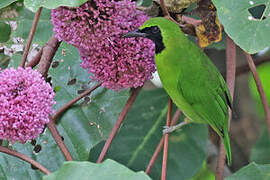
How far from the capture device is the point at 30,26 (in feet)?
7.75

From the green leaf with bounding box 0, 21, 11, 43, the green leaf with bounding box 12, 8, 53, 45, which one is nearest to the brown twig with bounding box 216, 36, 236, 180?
the green leaf with bounding box 12, 8, 53, 45

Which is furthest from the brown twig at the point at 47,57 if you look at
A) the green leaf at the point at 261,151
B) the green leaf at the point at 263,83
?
the green leaf at the point at 263,83

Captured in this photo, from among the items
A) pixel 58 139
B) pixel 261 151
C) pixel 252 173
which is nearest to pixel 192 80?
pixel 252 173

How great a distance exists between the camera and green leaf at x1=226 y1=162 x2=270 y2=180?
66.8 inches

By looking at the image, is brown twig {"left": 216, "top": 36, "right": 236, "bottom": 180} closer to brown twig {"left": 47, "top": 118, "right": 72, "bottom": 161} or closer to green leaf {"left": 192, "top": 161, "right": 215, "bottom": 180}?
brown twig {"left": 47, "top": 118, "right": 72, "bottom": 161}

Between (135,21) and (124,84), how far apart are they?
0.23 metres

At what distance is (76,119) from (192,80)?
525 millimetres

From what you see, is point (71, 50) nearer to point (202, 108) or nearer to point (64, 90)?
point (64, 90)

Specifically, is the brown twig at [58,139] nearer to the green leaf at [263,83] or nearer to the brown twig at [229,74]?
the brown twig at [229,74]

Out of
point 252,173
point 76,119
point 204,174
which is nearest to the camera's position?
point 252,173

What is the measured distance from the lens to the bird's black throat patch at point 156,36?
181 centimetres

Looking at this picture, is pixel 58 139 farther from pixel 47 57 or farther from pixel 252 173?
pixel 252 173

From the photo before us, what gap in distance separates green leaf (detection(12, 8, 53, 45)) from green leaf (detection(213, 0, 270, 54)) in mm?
915

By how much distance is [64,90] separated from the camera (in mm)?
2238
